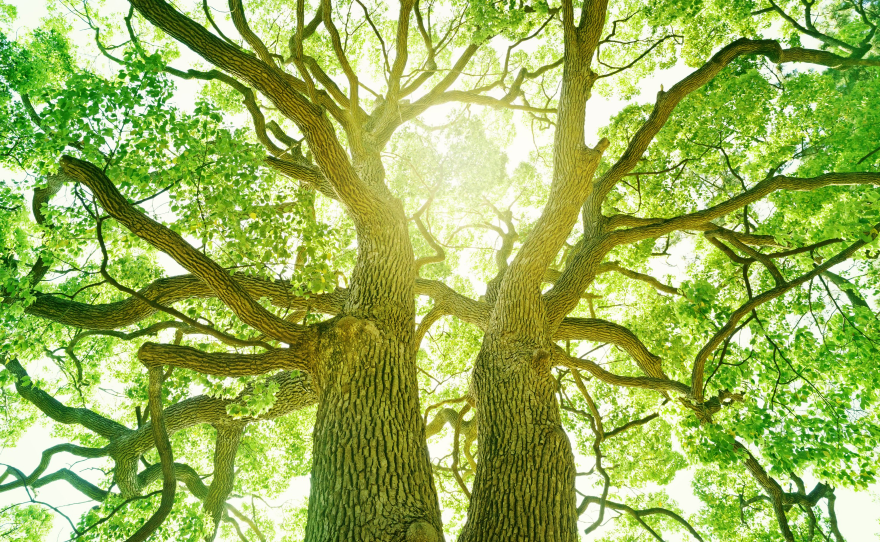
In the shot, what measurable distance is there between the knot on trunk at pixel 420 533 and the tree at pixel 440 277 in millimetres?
18

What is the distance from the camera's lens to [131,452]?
6609mm

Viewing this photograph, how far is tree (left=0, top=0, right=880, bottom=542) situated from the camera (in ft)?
12.5

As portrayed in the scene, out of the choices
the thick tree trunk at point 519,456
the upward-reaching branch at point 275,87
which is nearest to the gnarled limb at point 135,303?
the upward-reaching branch at point 275,87

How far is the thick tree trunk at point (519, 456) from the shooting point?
332 cm

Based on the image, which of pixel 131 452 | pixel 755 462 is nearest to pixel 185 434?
pixel 131 452

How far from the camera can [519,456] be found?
146 inches

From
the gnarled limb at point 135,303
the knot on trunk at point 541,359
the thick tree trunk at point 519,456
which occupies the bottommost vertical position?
the thick tree trunk at point 519,456

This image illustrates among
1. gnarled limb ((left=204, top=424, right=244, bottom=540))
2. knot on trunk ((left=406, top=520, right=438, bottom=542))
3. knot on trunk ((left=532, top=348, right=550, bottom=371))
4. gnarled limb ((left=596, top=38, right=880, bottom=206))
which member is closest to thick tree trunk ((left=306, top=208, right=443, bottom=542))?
knot on trunk ((left=406, top=520, right=438, bottom=542))

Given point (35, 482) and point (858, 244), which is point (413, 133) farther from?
point (35, 482)

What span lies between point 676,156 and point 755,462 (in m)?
5.86

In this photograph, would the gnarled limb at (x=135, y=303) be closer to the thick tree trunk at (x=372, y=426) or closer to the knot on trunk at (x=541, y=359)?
the thick tree trunk at (x=372, y=426)

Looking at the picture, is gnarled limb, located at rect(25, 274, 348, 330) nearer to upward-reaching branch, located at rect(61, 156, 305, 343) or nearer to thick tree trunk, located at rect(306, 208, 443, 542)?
thick tree trunk, located at rect(306, 208, 443, 542)

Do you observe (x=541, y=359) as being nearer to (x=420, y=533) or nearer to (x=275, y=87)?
(x=420, y=533)

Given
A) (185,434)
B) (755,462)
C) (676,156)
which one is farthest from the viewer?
(185,434)
